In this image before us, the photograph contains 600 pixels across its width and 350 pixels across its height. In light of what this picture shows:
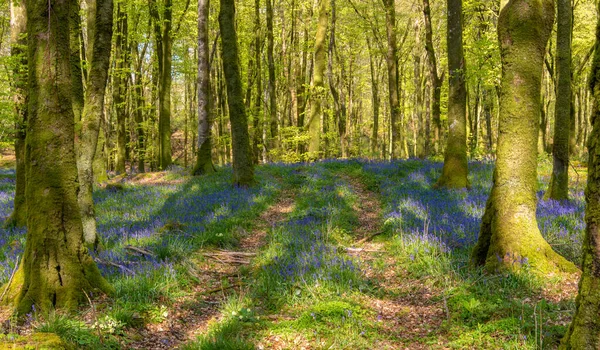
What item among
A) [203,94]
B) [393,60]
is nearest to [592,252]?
[203,94]

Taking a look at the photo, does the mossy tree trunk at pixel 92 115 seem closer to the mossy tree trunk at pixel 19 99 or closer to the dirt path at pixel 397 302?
the mossy tree trunk at pixel 19 99

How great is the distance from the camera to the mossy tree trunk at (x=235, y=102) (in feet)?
41.1

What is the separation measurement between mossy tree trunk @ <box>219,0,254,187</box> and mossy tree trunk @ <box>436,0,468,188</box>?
20.8 feet

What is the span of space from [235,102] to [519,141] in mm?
9342

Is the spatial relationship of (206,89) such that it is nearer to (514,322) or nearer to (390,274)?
(390,274)

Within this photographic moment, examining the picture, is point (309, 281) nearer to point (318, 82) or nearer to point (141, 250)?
point (141, 250)

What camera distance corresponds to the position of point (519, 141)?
199 inches

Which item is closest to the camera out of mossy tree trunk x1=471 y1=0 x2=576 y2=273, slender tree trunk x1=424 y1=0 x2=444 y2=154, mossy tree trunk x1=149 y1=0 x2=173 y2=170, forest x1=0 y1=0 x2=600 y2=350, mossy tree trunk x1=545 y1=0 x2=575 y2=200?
forest x1=0 y1=0 x2=600 y2=350

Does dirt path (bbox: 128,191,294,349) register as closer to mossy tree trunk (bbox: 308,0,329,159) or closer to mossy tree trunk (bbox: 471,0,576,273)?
mossy tree trunk (bbox: 471,0,576,273)

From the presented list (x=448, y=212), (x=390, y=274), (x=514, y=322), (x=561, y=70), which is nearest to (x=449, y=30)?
(x=561, y=70)

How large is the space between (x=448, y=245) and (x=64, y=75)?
614cm

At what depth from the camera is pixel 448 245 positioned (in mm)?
6309

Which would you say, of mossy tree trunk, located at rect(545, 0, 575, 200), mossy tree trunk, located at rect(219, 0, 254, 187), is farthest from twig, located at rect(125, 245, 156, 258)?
mossy tree trunk, located at rect(545, 0, 575, 200)

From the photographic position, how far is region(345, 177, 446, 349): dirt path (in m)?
4.08
